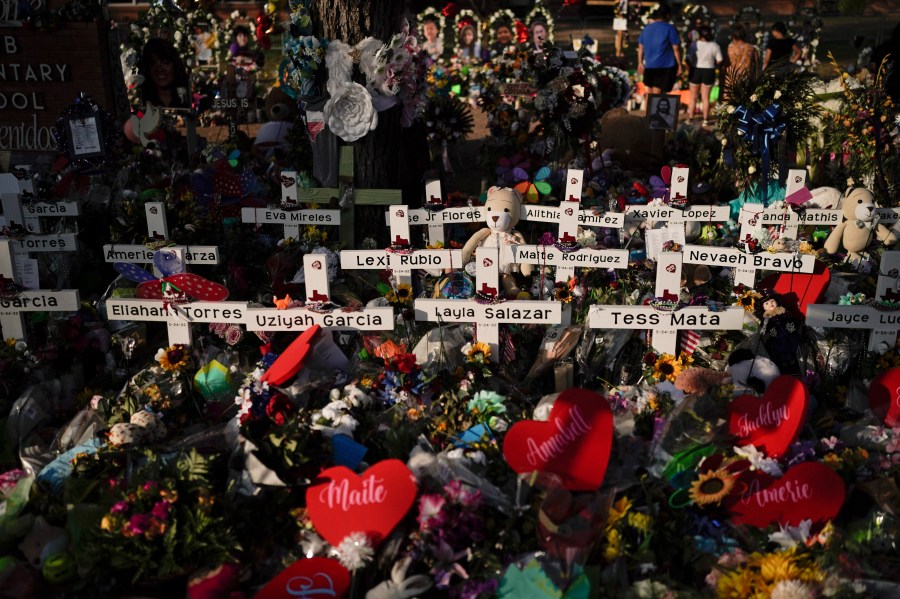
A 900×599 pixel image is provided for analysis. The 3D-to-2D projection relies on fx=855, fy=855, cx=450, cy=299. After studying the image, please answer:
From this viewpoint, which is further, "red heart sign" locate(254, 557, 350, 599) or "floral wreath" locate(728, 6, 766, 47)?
"floral wreath" locate(728, 6, 766, 47)

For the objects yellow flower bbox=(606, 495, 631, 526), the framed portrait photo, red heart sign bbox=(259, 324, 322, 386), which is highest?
the framed portrait photo

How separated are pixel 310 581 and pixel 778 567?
4.97ft

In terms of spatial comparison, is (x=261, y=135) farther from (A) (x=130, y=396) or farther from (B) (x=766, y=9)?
(B) (x=766, y=9)

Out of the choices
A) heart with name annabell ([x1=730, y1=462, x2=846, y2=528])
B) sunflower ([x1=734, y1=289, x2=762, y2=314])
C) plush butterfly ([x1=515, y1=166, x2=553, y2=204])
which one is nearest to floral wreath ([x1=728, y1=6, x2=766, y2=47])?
plush butterfly ([x1=515, y1=166, x2=553, y2=204])

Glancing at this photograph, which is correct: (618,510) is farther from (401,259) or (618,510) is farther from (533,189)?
(533,189)

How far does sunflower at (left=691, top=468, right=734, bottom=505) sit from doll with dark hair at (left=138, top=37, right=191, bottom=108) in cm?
740

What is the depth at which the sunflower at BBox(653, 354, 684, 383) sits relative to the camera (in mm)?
4059

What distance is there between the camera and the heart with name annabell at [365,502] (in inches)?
116

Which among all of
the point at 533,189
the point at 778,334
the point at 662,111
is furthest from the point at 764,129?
the point at 778,334

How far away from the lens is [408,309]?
4578 millimetres

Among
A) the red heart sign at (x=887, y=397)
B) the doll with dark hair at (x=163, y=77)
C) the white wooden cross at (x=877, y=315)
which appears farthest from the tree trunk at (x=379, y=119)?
the red heart sign at (x=887, y=397)

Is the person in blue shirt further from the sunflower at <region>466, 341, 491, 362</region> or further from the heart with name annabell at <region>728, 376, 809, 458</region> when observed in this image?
the heart with name annabell at <region>728, 376, 809, 458</region>

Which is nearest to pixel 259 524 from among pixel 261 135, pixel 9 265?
pixel 9 265

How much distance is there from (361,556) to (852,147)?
5.96 metres
